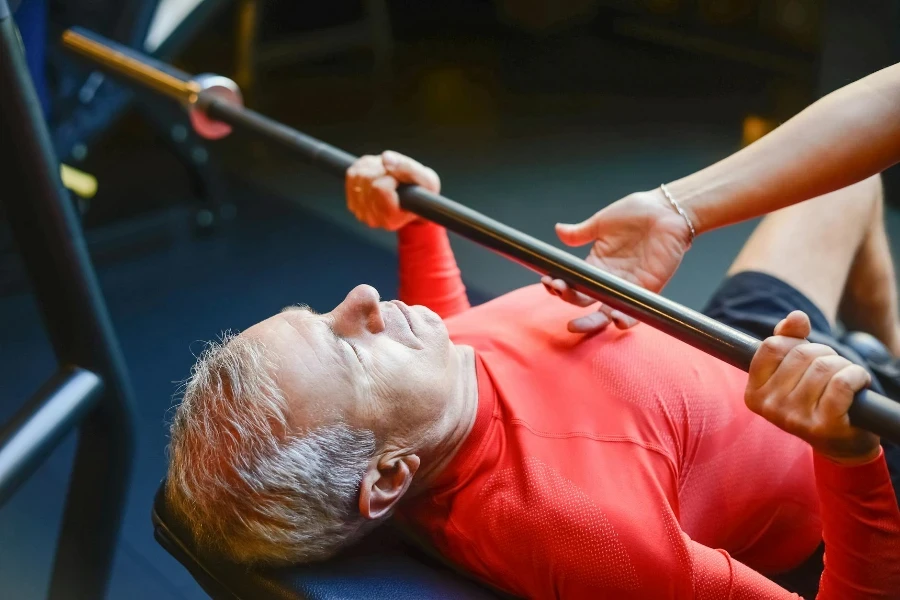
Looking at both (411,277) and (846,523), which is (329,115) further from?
(846,523)

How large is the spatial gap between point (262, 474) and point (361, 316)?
21cm

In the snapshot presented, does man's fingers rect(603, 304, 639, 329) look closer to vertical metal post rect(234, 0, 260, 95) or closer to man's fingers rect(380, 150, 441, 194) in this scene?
man's fingers rect(380, 150, 441, 194)

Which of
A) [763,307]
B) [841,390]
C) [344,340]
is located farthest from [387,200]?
[841,390]

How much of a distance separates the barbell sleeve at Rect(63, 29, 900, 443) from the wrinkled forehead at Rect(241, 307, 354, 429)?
28 cm

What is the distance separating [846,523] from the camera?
86 cm

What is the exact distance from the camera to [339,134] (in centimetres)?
329

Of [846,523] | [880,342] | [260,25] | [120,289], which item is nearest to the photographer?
[846,523]

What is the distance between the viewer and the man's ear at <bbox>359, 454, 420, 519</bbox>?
98 centimetres

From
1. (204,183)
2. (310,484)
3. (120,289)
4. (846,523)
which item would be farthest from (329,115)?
(846,523)

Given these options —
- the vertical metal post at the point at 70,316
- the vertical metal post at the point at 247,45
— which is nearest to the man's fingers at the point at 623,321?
the vertical metal post at the point at 70,316

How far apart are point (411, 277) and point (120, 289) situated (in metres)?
1.47

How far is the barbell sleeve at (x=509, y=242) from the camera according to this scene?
851 millimetres

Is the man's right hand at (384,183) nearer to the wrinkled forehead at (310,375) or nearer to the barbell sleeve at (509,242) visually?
the barbell sleeve at (509,242)

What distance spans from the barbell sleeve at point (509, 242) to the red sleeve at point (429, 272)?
14 centimetres
